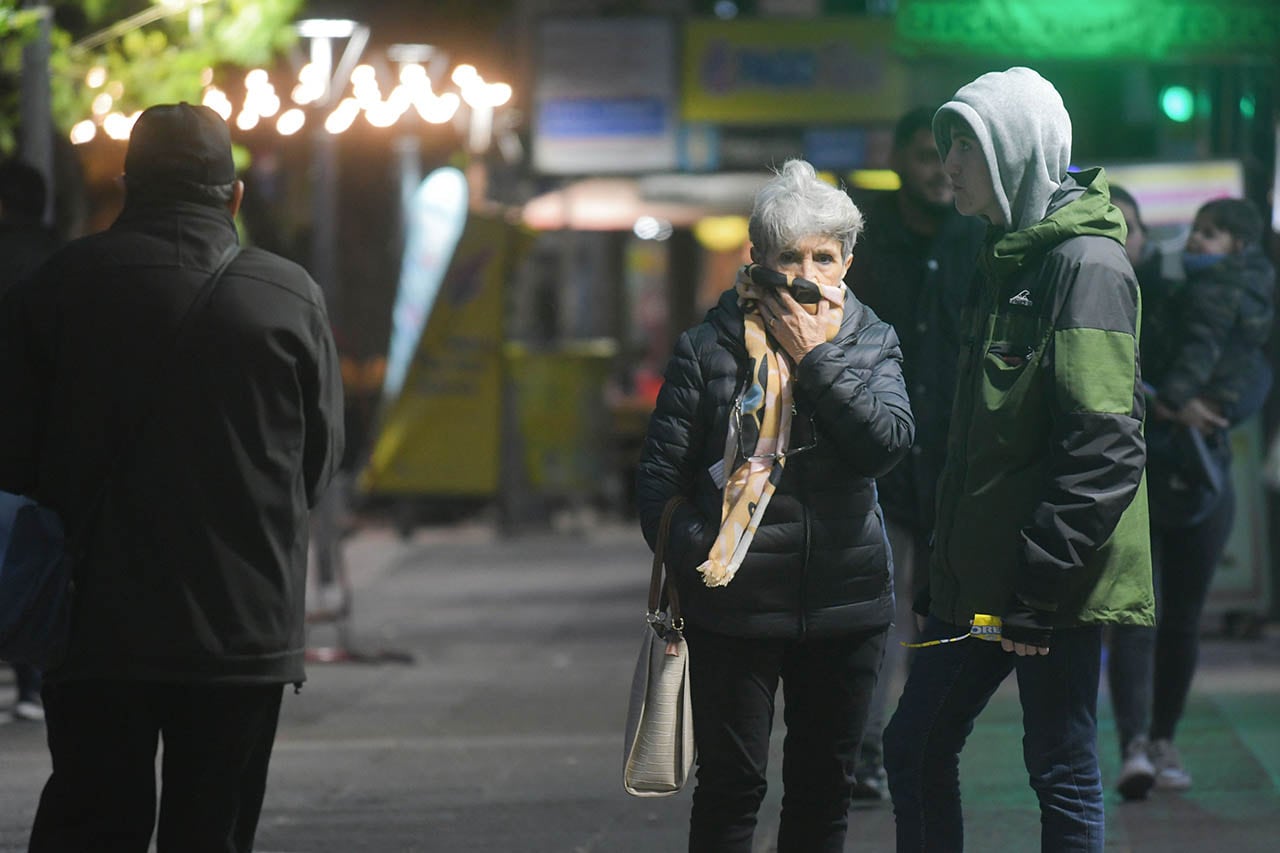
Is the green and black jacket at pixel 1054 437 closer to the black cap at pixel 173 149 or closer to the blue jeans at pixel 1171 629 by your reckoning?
the black cap at pixel 173 149

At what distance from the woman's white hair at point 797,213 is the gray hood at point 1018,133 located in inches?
12.1

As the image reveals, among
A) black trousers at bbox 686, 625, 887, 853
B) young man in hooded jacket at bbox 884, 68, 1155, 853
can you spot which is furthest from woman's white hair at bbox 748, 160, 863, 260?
black trousers at bbox 686, 625, 887, 853

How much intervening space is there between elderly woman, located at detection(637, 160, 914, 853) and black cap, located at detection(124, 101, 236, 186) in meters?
1.06

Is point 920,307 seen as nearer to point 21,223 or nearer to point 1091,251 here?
point 1091,251

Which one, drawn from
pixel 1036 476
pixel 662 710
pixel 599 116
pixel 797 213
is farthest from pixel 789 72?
pixel 662 710

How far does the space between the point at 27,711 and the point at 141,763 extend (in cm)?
469

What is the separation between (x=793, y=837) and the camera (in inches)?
177

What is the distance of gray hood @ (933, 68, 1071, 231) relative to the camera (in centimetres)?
438

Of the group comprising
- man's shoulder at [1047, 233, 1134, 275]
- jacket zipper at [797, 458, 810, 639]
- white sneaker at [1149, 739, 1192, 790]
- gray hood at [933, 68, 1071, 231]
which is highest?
gray hood at [933, 68, 1071, 231]

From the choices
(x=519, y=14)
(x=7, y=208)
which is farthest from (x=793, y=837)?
(x=519, y=14)

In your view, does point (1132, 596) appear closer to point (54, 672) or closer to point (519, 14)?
point (54, 672)

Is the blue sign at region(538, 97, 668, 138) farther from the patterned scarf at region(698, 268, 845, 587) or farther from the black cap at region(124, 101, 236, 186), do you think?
the black cap at region(124, 101, 236, 186)

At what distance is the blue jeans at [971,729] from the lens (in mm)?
4391

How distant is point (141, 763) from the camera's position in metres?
3.83
